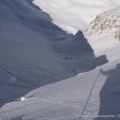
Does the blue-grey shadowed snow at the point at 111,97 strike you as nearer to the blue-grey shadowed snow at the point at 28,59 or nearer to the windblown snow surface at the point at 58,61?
the windblown snow surface at the point at 58,61

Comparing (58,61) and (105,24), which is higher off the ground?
(105,24)

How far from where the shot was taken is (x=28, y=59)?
15805 millimetres

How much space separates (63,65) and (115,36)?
265cm

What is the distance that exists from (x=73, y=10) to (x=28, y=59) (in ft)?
57.0

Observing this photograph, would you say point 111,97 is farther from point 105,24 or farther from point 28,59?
point 105,24

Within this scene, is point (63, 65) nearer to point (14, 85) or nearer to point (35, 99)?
point (14, 85)

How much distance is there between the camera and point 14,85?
12.0m

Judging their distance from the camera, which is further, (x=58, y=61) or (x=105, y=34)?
(x=105, y=34)

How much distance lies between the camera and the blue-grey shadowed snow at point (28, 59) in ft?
39.3

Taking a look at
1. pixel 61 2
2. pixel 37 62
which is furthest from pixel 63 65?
pixel 61 2

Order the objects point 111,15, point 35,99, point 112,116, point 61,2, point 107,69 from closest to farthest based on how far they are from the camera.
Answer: point 112,116 → point 35,99 → point 107,69 → point 111,15 → point 61,2

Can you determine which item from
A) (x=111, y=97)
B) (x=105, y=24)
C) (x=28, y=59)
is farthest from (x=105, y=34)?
(x=111, y=97)

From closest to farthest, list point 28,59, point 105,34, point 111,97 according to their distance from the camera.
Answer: point 111,97 → point 28,59 → point 105,34

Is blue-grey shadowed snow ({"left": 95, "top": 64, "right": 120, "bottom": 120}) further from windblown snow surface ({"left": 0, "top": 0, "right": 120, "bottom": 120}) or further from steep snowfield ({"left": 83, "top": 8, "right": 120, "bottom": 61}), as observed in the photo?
steep snowfield ({"left": 83, "top": 8, "right": 120, "bottom": 61})
